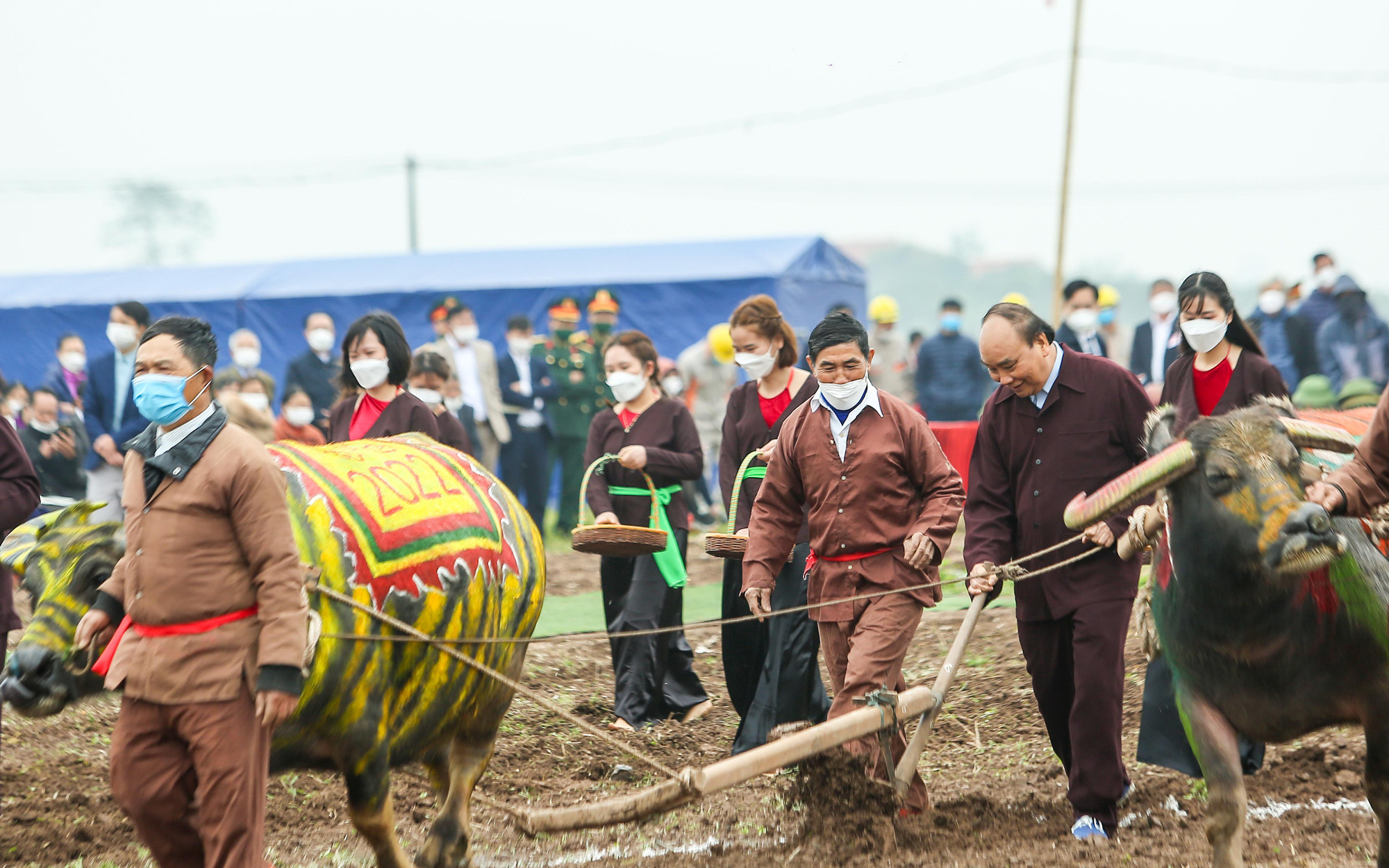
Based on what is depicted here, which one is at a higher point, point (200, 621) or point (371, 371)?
point (371, 371)

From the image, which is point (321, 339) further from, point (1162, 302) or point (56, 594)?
point (56, 594)

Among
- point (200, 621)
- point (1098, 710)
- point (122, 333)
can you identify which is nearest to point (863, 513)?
point (1098, 710)

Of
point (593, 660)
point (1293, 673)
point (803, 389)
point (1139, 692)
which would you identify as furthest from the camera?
point (593, 660)

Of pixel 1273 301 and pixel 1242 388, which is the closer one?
pixel 1242 388

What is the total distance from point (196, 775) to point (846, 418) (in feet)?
9.74

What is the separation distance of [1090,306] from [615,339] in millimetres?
5647

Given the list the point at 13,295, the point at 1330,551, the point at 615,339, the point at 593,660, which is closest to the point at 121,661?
the point at 1330,551

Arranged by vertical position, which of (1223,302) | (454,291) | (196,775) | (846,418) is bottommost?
(196,775)

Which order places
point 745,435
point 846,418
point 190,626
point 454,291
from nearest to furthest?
point 190,626 < point 846,418 < point 745,435 < point 454,291

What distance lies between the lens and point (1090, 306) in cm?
1207

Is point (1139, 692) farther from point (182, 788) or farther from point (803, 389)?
point (182, 788)

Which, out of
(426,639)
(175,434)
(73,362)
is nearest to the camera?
(175,434)

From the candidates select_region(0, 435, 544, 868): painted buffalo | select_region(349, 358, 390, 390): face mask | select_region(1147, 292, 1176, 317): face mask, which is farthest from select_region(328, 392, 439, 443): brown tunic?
select_region(1147, 292, 1176, 317): face mask

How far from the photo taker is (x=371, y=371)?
6699mm
